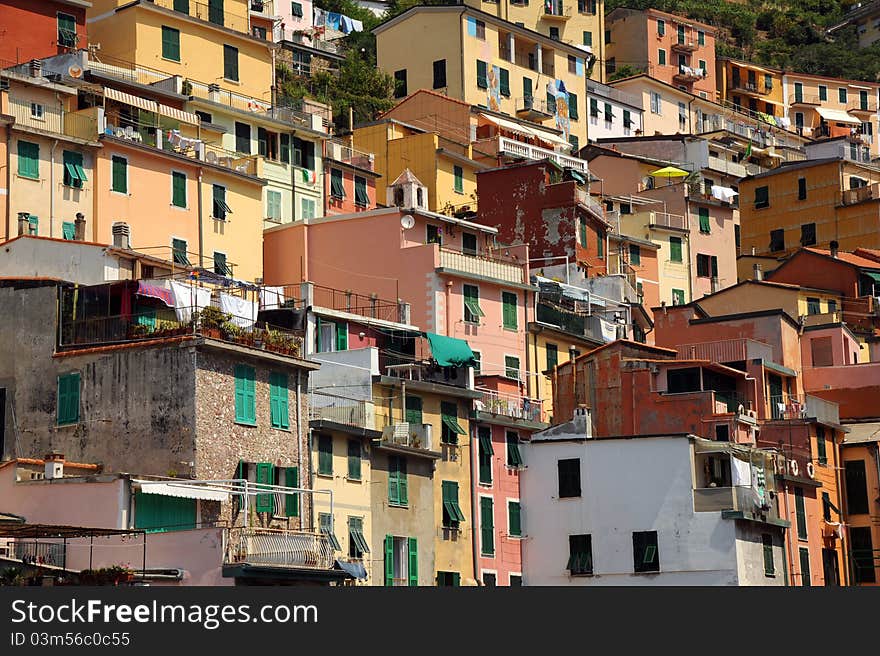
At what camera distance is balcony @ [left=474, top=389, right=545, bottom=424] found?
6400cm

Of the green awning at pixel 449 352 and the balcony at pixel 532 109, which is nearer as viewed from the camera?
the green awning at pixel 449 352

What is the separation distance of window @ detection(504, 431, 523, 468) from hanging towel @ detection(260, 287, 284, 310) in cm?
860

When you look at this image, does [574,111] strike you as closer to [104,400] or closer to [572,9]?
[572,9]

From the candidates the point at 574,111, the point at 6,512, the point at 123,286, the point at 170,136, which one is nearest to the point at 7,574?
the point at 6,512

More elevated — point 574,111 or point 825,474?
point 574,111

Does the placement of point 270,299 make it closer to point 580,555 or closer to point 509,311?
point 509,311

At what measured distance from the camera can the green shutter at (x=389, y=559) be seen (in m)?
56.1

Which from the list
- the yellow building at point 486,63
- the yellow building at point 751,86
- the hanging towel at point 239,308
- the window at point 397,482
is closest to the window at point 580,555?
the window at point 397,482

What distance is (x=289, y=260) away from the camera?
73188 mm

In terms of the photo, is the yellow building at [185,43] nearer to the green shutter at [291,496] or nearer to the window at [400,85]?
the window at [400,85]

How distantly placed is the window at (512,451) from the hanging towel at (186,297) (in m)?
12.6

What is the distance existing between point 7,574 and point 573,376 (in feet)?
99.0

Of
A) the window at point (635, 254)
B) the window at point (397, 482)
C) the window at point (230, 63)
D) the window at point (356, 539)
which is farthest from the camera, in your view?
the window at point (635, 254)

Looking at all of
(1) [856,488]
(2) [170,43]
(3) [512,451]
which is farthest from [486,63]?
(3) [512,451]
